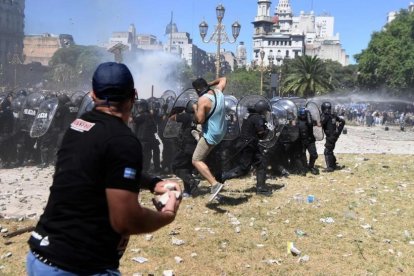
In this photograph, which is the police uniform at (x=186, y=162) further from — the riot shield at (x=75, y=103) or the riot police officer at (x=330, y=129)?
the riot police officer at (x=330, y=129)

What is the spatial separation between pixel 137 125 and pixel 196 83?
3.76 meters

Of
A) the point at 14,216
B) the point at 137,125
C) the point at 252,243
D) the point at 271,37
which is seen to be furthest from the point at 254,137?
the point at 271,37

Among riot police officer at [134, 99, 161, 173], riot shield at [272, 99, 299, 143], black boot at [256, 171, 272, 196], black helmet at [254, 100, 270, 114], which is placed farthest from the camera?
riot shield at [272, 99, 299, 143]

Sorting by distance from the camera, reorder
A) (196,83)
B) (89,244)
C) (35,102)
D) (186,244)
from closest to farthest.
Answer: (89,244), (186,244), (196,83), (35,102)

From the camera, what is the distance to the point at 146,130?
10617 mm

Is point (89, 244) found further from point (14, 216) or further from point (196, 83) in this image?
point (14, 216)

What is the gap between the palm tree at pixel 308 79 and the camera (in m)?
57.3

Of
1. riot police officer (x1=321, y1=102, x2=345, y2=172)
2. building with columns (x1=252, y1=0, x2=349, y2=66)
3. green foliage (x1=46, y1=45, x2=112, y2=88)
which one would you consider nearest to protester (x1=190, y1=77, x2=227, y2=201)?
riot police officer (x1=321, y1=102, x2=345, y2=172)

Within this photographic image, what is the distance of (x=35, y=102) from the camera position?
1285cm

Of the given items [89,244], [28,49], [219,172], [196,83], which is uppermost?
[28,49]

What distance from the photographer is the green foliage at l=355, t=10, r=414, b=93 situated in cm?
4881

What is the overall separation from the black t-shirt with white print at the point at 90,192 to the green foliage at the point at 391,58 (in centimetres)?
5024

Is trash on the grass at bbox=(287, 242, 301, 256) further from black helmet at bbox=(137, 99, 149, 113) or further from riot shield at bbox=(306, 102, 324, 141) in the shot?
riot shield at bbox=(306, 102, 324, 141)

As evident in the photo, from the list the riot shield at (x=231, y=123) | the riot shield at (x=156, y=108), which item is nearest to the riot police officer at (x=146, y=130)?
the riot shield at (x=156, y=108)
